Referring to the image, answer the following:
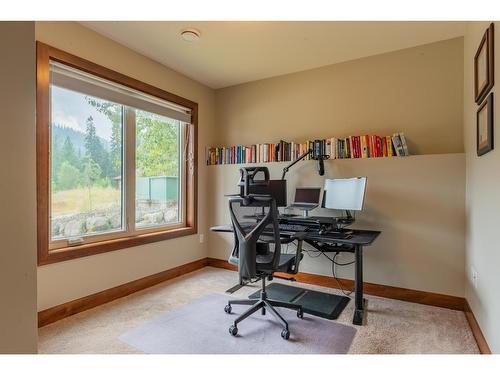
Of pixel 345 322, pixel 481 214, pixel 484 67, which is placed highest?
pixel 484 67

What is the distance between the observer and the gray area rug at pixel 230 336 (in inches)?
72.8

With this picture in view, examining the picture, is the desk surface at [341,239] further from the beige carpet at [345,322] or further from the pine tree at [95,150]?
the pine tree at [95,150]

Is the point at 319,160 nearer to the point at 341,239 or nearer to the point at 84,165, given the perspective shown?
the point at 341,239

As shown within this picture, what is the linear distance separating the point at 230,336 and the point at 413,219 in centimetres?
199

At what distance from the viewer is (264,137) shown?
142 inches

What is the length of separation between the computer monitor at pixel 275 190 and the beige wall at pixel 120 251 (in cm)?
98

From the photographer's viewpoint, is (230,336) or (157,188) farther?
(157,188)

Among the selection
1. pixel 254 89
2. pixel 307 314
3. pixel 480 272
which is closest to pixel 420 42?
pixel 254 89

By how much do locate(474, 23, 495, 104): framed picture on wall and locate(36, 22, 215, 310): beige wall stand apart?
2888 millimetres

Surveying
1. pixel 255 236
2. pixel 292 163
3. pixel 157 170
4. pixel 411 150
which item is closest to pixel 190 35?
pixel 157 170

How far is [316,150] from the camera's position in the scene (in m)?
3.12

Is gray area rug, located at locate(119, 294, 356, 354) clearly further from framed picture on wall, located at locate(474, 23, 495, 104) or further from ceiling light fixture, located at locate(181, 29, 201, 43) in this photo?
ceiling light fixture, located at locate(181, 29, 201, 43)

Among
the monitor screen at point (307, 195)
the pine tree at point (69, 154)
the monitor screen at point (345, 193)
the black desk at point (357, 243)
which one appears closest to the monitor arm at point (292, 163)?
the monitor screen at point (307, 195)

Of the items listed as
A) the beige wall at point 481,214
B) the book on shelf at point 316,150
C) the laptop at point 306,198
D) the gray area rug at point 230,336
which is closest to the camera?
the beige wall at point 481,214
